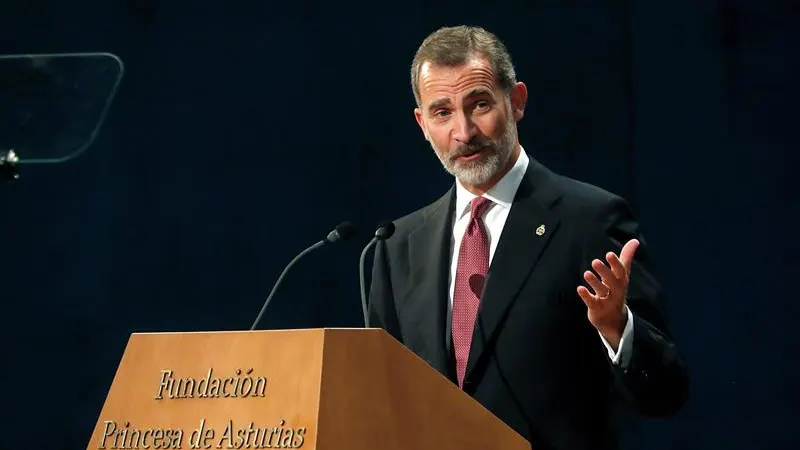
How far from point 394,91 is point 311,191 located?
1.40 ft

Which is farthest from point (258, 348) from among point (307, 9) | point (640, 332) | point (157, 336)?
point (307, 9)

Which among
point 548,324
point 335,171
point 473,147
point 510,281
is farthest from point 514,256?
point 335,171

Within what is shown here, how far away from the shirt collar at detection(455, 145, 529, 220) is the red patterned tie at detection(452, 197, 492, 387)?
24 mm

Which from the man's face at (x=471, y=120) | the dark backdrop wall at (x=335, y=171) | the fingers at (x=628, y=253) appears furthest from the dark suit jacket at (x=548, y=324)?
the dark backdrop wall at (x=335, y=171)

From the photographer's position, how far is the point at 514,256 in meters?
2.38

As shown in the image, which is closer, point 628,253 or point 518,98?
point 628,253

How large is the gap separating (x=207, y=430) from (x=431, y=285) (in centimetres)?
92

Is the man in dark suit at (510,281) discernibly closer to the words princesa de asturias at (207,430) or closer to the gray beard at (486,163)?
the gray beard at (486,163)

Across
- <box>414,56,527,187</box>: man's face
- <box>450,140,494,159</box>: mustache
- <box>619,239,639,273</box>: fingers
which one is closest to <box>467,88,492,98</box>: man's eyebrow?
<box>414,56,527,187</box>: man's face

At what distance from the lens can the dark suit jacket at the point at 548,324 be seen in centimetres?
227

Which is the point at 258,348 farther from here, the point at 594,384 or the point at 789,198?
the point at 789,198

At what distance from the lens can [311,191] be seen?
12.4ft

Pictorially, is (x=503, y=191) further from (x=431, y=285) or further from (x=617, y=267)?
(x=617, y=267)

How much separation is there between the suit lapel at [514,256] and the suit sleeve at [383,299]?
10.3 inches
